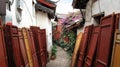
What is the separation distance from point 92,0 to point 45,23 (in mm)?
6814

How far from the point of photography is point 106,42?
5.50 metres

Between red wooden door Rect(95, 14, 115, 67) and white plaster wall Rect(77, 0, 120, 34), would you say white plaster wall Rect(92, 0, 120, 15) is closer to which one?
white plaster wall Rect(77, 0, 120, 34)

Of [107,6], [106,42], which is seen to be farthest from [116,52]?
[107,6]

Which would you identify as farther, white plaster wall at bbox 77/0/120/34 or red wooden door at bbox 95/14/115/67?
white plaster wall at bbox 77/0/120/34

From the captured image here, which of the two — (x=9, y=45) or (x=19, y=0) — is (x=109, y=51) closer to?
(x=9, y=45)

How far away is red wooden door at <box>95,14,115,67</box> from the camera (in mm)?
5215

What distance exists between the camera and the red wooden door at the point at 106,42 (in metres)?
5.21

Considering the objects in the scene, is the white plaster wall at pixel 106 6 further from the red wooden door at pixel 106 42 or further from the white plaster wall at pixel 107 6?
the red wooden door at pixel 106 42

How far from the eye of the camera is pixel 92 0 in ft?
36.1

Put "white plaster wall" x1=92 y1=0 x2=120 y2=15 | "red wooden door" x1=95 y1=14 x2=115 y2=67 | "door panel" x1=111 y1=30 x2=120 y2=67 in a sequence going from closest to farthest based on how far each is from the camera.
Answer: "door panel" x1=111 y1=30 x2=120 y2=67 → "red wooden door" x1=95 y1=14 x2=115 y2=67 → "white plaster wall" x1=92 y1=0 x2=120 y2=15

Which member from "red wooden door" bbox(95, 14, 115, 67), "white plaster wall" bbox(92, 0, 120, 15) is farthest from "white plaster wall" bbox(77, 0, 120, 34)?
"red wooden door" bbox(95, 14, 115, 67)

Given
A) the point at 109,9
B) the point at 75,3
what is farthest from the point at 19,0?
the point at 75,3

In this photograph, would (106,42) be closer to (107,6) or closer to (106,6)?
(107,6)

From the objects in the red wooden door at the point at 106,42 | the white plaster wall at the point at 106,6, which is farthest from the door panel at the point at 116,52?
the white plaster wall at the point at 106,6
